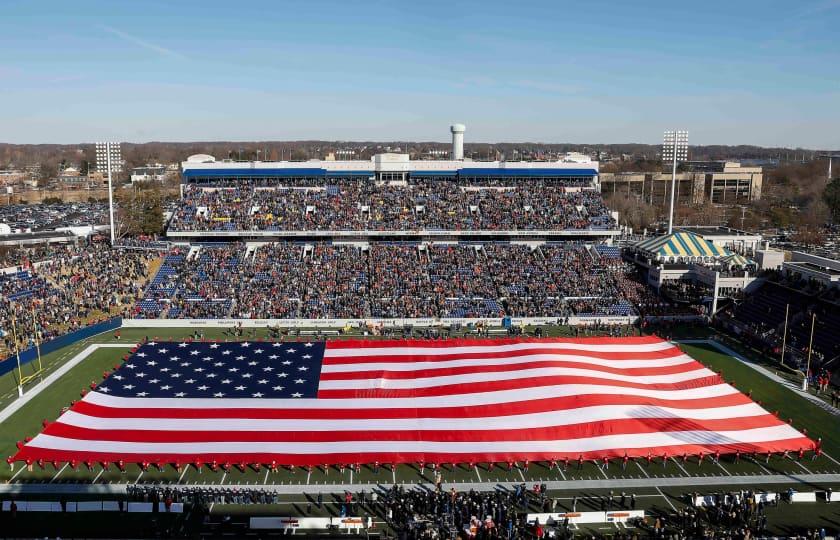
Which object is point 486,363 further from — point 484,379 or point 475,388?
point 475,388

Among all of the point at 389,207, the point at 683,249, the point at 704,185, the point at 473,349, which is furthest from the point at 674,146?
the point at 704,185

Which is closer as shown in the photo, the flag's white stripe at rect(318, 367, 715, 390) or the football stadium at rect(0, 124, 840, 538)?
the football stadium at rect(0, 124, 840, 538)

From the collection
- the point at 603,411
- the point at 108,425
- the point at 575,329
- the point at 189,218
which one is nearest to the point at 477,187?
the point at 575,329

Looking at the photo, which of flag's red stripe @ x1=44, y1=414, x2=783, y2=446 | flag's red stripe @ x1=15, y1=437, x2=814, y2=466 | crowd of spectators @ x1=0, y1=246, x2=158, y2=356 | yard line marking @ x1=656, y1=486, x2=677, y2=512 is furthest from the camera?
crowd of spectators @ x1=0, y1=246, x2=158, y2=356

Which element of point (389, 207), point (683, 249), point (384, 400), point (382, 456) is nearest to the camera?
point (382, 456)

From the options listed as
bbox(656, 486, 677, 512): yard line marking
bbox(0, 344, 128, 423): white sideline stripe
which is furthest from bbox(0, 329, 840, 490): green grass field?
bbox(656, 486, 677, 512): yard line marking

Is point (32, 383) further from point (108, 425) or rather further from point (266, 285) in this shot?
point (266, 285)

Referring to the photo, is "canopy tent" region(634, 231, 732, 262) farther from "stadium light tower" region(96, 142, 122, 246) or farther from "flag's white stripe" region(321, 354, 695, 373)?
"stadium light tower" region(96, 142, 122, 246)
